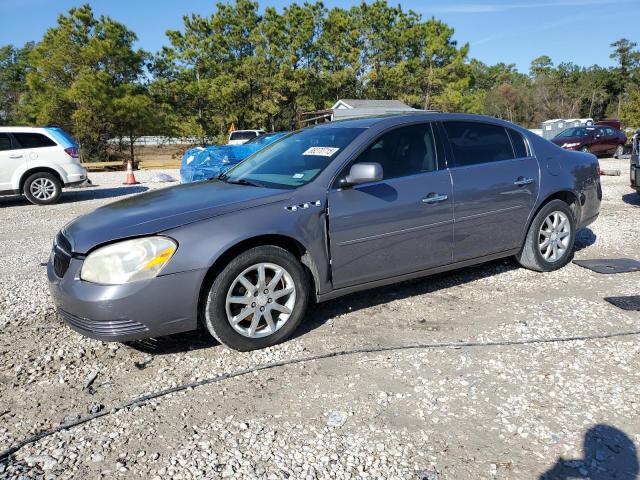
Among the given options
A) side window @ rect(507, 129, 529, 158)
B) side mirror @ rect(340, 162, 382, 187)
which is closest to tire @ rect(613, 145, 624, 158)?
side window @ rect(507, 129, 529, 158)

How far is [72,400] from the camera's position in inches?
117

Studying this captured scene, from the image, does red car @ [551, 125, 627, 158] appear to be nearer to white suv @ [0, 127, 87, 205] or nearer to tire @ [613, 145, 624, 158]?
tire @ [613, 145, 624, 158]

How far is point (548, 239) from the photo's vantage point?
504 centimetres

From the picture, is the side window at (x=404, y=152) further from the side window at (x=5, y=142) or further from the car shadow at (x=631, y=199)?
the side window at (x=5, y=142)

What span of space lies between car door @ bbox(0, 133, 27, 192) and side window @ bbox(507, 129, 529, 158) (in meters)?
10.3

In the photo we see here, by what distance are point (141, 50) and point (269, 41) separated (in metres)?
9.00

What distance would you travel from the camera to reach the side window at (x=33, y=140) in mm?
10969

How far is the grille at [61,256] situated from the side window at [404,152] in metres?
2.11

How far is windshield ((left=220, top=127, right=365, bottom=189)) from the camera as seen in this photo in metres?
3.89

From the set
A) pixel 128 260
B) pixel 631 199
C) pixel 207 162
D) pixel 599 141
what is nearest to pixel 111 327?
pixel 128 260

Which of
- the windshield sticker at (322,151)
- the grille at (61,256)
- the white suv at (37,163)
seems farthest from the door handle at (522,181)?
the white suv at (37,163)

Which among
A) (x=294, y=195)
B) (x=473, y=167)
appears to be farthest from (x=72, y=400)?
(x=473, y=167)

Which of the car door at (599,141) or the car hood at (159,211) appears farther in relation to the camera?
the car door at (599,141)

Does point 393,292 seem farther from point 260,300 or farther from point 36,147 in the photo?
point 36,147
